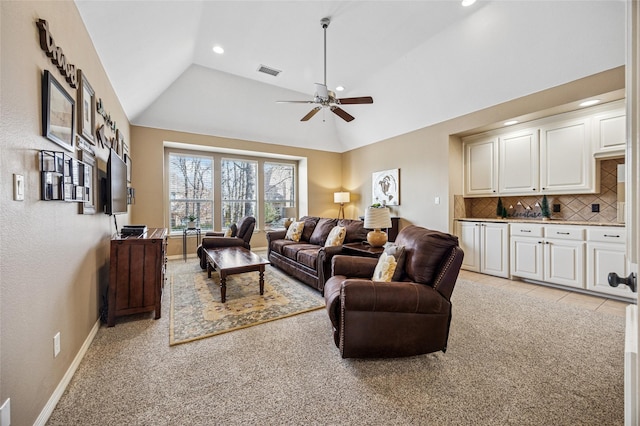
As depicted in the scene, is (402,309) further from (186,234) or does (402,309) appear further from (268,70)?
(186,234)

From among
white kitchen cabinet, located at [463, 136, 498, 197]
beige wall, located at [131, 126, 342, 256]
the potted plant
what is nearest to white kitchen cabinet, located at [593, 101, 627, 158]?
white kitchen cabinet, located at [463, 136, 498, 197]

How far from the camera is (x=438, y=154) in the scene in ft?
16.3

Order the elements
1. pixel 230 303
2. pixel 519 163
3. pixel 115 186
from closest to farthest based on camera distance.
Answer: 1. pixel 115 186
2. pixel 230 303
3. pixel 519 163

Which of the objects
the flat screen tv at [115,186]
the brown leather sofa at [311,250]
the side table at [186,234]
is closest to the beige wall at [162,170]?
the side table at [186,234]

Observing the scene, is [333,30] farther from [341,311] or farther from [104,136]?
[341,311]

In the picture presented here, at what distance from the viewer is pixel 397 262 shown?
214cm

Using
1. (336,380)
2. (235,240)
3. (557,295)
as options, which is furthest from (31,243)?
(557,295)

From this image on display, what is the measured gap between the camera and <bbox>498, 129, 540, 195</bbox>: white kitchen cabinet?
400cm

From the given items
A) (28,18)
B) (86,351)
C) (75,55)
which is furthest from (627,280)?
(75,55)

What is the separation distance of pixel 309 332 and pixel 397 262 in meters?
1.03

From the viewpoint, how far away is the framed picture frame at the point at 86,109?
6.89 feet

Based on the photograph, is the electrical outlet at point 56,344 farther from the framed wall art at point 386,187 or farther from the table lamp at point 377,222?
the framed wall art at point 386,187

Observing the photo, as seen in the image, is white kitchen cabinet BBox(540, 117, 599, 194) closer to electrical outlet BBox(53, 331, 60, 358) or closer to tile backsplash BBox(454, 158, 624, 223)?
tile backsplash BBox(454, 158, 624, 223)

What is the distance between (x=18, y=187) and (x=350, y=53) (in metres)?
4.35
